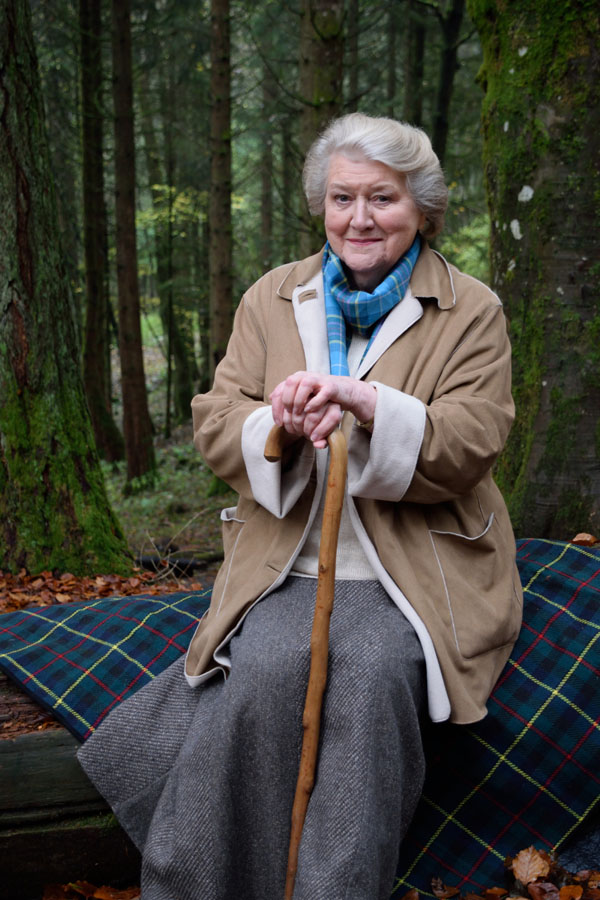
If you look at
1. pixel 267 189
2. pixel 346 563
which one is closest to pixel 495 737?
pixel 346 563

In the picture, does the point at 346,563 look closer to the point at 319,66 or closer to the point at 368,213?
the point at 368,213

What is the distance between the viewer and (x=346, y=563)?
2590mm

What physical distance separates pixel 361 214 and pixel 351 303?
31 cm

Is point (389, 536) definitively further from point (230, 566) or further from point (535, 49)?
point (535, 49)

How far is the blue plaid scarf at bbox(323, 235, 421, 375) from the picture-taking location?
2660mm

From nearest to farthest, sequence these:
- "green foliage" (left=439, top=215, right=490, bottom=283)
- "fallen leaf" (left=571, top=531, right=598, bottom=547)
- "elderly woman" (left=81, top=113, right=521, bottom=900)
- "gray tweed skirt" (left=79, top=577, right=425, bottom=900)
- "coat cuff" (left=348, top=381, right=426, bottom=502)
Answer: "gray tweed skirt" (left=79, top=577, right=425, bottom=900)
"elderly woman" (left=81, top=113, right=521, bottom=900)
"coat cuff" (left=348, top=381, right=426, bottom=502)
"fallen leaf" (left=571, top=531, right=598, bottom=547)
"green foliage" (left=439, top=215, right=490, bottom=283)

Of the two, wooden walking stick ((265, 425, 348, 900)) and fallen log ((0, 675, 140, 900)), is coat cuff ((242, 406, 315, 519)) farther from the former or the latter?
fallen log ((0, 675, 140, 900))

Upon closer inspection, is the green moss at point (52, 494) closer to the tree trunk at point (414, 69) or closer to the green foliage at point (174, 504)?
the green foliage at point (174, 504)

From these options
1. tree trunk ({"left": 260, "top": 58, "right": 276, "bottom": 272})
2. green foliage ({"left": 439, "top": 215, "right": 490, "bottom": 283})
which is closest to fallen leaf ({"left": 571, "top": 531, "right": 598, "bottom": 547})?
green foliage ({"left": 439, "top": 215, "right": 490, "bottom": 283})

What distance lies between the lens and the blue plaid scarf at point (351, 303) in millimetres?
2660

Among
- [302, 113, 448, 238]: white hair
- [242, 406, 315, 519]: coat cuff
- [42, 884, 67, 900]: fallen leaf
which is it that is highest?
[302, 113, 448, 238]: white hair

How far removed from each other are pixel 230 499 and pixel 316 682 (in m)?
8.21

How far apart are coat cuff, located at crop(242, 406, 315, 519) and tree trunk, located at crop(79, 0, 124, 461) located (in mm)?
8447

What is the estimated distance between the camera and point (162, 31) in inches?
514
